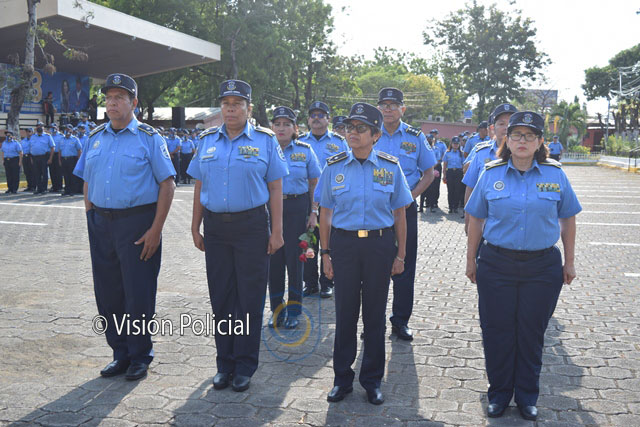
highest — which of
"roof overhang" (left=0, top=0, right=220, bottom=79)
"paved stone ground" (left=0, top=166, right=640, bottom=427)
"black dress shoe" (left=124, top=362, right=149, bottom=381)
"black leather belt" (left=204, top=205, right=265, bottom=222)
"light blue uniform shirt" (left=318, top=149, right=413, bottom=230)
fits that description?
"roof overhang" (left=0, top=0, right=220, bottom=79)

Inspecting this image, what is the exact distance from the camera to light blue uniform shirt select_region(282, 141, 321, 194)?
6.00 metres

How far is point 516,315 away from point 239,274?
192cm

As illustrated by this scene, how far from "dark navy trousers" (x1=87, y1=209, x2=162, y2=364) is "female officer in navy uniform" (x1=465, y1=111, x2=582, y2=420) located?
94.3 inches

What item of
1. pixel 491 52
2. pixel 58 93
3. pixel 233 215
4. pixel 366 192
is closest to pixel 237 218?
pixel 233 215

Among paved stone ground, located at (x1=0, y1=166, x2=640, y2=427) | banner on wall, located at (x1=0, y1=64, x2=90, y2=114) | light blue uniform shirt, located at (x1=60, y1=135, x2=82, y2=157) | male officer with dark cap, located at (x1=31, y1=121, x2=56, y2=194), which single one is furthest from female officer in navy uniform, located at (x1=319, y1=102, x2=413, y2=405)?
banner on wall, located at (x1=0, y1=64, x2=90, y2=114)

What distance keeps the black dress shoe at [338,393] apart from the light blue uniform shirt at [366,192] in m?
1.08

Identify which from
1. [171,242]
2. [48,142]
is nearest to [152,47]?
[48,142]

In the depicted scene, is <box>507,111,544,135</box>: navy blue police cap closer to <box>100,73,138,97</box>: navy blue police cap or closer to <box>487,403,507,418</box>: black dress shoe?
<box>487,403,507,418</box>: black dress shoe

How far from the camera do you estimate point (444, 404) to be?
12.9 ft

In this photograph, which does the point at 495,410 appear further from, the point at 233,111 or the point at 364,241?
the point at 233,111

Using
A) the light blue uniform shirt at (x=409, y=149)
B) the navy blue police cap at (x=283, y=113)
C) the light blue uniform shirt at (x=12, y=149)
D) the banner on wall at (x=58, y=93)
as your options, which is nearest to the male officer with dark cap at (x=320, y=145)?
the navy blue police cap at (x=283, y=113)

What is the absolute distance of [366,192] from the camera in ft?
13.2

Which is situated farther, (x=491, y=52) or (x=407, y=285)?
(x=491, y=52)

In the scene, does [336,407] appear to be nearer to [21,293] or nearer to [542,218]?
[542,218]
